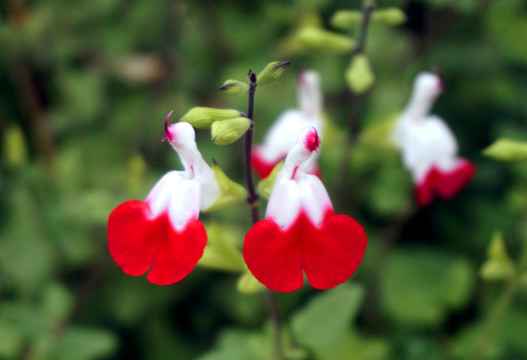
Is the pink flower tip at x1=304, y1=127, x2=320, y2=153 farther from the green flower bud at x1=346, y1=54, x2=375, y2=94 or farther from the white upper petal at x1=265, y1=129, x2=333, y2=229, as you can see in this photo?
the green flower bud at x1=346, y1=54, x2=375, y2=94

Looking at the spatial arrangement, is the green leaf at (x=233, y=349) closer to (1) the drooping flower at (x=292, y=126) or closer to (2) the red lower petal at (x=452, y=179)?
(1) the drooping flower at (x=292, y=126)

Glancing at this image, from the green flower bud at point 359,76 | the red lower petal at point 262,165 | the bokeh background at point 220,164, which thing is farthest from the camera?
the bokeh background at point 220,164

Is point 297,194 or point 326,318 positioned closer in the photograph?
point 297,194

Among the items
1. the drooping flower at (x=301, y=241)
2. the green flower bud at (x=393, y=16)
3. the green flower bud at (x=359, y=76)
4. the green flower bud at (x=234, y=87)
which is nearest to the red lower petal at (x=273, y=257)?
the drooping flower at (x=301, y=241)

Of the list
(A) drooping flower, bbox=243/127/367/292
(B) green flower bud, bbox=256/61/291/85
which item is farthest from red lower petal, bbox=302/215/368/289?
(B) green flower bud, bbox=256/61/291/85

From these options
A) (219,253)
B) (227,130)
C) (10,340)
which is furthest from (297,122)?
(10,340)

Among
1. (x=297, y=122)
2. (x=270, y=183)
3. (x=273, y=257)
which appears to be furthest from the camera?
(x=297, y=122)

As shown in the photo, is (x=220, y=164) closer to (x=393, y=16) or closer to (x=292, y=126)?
(x=292, y=126)
